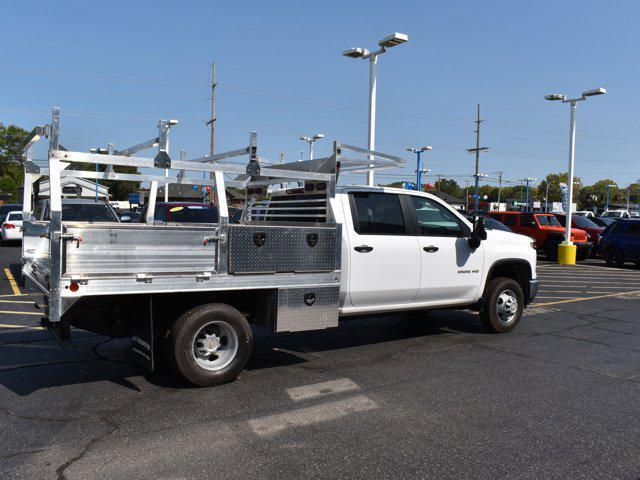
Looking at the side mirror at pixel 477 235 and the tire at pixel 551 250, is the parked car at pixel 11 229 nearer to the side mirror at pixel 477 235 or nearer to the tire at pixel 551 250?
the side mirror at pixel 477 235

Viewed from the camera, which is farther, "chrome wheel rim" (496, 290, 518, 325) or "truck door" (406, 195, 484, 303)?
"chrome wheel rim" (496, 290, 518, 325)

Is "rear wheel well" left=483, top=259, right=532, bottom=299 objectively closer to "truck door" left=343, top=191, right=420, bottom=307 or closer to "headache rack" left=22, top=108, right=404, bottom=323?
"truck door" left=343, top=191, right=420, bottom=307

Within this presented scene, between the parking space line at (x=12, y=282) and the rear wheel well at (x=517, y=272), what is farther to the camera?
the parking space line at (x=12, y=282)

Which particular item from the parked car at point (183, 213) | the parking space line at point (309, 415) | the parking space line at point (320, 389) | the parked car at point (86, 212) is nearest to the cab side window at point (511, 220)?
the parked car at point (183, 213)

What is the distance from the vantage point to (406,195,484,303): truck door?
688cm

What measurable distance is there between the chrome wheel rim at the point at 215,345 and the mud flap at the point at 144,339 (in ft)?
1.25

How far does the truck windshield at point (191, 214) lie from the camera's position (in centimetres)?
1228

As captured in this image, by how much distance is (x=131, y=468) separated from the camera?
3.69 metres

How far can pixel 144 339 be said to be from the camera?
5.22 m

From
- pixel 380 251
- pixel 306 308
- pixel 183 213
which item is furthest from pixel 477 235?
pixel 183 213

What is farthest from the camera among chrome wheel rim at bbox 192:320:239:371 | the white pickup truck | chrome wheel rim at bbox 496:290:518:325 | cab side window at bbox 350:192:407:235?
chrome wheel rim at bbox 496:290:518:325

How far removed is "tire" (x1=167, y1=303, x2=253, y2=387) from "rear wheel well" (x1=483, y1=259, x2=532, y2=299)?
4014 millimetres

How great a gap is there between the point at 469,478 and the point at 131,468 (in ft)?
6.96

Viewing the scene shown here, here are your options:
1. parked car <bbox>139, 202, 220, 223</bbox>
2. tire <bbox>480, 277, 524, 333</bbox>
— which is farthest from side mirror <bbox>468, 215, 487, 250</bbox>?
parked car <bbox>139, 202, 220, 223</bbox>
